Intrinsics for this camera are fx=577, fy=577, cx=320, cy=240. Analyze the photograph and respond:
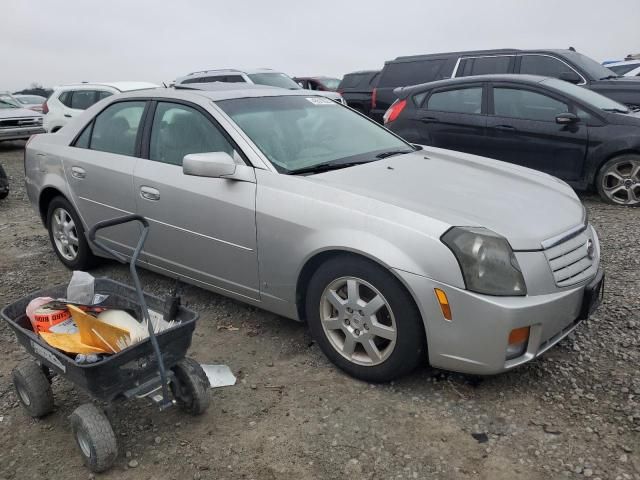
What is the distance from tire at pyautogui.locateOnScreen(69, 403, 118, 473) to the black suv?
7.78m

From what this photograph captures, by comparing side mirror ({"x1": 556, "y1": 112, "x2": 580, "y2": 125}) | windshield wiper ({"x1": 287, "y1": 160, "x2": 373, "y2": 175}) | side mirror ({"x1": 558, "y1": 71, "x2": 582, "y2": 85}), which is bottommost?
side mirror ({"x1": 556, "y1": 112, "x2": 580, "y2": 125})

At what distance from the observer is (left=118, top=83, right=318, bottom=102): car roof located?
3.82 m

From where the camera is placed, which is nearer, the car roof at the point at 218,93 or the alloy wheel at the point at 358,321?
the alloy wheel at the point at 358,321

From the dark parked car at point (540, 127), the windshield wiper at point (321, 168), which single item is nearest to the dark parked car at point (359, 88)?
the dark parked car at point (540, 127)

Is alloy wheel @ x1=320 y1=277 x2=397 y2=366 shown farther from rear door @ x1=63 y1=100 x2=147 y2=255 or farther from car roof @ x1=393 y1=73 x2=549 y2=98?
car roof @ x1=393 y1=73 x2=549 y2=98

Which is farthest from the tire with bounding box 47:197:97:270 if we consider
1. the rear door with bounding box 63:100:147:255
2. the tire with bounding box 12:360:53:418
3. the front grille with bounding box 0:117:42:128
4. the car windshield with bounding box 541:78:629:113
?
the front grille with bounding box 0:117:42:128

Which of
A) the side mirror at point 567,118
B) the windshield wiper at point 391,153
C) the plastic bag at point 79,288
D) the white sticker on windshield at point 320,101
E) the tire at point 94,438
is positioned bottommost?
the tire at point 94,438

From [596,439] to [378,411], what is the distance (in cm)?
97

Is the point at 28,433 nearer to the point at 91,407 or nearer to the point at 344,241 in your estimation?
the point at 91,407

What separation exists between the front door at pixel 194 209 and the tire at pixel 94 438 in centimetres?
123

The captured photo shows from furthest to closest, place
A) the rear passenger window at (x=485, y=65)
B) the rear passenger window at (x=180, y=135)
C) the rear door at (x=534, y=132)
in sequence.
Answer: the rear passenger window at (x=485, y=65) → the rear door at (x=534, y=132) → the rear passenger window at (x=180, y=135)

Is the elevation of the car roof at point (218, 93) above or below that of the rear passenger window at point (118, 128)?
above

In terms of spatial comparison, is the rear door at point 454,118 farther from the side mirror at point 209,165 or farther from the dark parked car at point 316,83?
the dark parked car at point 316,83

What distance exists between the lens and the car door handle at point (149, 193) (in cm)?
379
